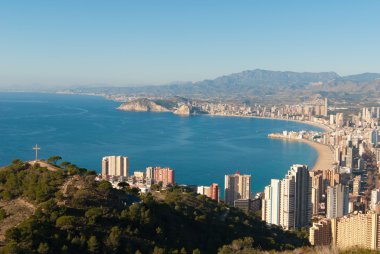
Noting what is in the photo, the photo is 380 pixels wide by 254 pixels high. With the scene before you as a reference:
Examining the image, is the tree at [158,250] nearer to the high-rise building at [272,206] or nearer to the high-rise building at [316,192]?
the high-rise building at [272,206]

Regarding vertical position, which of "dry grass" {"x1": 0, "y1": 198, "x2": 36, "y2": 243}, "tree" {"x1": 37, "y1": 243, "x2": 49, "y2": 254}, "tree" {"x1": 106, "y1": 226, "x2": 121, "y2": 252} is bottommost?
"tree" {"x1": 106, "y1": 226, "x2": 121, "y2": 252}

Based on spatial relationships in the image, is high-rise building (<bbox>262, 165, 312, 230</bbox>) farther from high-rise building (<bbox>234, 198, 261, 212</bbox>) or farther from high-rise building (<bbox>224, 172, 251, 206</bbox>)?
high-rise building (<bbox>224, 172, 251, 206</bbox>)

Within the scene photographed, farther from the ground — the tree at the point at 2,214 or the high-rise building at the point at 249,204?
the tree at the point at 2,214

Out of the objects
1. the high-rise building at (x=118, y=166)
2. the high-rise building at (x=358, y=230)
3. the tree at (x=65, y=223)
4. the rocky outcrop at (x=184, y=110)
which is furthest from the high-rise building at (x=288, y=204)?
the rocky outcrop at (x=184, y=110)

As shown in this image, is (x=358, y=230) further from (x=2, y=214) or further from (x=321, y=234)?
(x=2, y=214)

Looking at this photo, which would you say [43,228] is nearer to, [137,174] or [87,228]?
[87,228]

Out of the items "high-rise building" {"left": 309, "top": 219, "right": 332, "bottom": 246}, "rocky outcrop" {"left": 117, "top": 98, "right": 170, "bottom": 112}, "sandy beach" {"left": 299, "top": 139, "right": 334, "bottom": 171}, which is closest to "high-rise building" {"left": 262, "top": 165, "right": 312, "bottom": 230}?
"high-rise building" {"left": 309, "top": 219, "right": 332, "bottom": 246}
